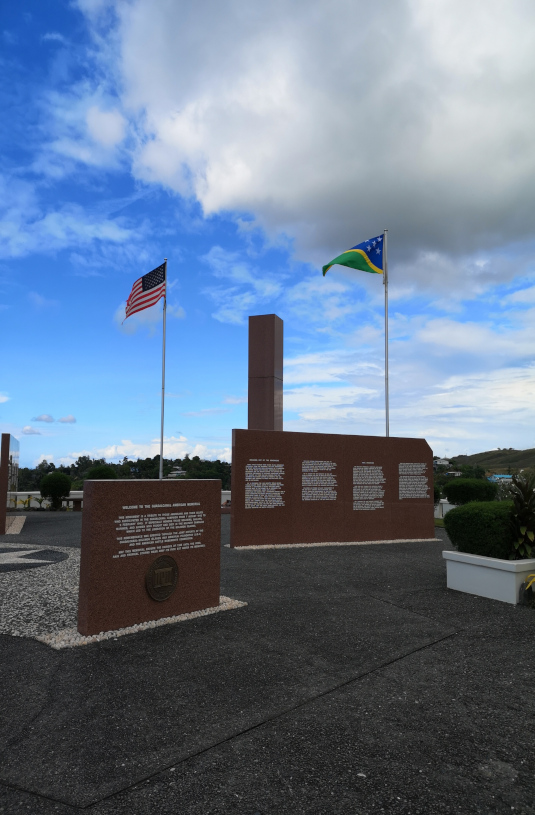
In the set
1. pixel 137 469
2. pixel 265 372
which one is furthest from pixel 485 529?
pixel 137 469

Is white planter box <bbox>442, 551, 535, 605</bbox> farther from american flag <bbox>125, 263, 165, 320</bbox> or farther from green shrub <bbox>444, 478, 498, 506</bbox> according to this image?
green shrub <bbox>444, 478, 498, 506</bbox>

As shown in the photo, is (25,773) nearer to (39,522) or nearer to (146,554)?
(146,554)

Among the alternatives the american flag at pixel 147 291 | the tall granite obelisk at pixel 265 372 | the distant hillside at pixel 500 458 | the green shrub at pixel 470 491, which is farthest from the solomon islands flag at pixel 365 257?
the distant hillside at pixel 500 458

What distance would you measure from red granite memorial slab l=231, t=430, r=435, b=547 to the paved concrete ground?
15.4ft

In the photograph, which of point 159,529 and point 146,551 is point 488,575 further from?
point 146,551

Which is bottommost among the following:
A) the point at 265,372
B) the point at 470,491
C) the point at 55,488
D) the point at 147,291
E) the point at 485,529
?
the point at 485,529

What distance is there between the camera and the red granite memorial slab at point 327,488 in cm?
1089

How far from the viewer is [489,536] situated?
290 inches

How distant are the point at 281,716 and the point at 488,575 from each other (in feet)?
14.8

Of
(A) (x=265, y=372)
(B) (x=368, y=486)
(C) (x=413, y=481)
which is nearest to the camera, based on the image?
(B) (x=368, y=486)

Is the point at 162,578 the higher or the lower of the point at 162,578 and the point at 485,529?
the lower

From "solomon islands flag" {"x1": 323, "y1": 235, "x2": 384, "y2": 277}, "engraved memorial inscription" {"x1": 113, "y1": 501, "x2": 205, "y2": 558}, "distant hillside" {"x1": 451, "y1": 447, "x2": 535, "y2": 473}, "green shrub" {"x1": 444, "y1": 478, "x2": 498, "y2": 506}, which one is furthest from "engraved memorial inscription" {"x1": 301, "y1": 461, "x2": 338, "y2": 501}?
"distant hillside" {"x1": 451, "y1": 447, "x2": 535, "y2": 473}

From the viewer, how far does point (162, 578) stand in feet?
19.2

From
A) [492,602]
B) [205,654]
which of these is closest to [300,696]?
[205,654]
